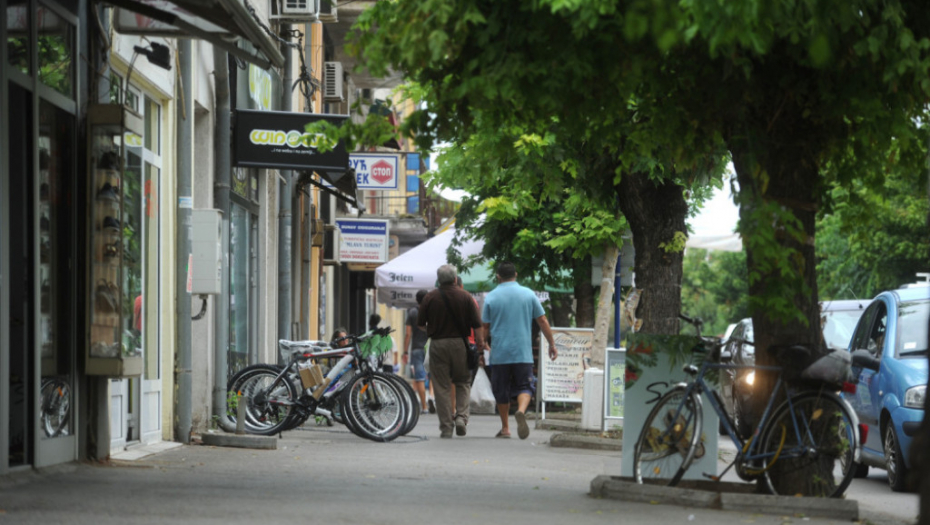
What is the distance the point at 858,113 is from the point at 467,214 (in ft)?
62.1

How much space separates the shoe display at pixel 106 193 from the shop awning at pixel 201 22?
1.21m

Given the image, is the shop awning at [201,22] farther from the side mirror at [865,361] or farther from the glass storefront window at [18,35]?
the side mirror at [865,361]

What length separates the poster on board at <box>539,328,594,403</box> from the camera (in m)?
21.0

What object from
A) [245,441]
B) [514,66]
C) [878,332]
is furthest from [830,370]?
[245,441]

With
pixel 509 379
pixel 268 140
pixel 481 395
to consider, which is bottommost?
pixel 481 395

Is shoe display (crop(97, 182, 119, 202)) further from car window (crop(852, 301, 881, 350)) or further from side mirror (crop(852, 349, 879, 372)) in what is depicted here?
car window (crop(852, 301, 881, 350))

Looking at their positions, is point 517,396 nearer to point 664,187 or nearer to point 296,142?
point 664,187

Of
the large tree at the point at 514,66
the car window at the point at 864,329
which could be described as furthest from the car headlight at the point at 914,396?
the large tree at the point at 514,66

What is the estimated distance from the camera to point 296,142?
16438mm

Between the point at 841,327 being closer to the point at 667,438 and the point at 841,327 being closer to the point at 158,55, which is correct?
the point at 158,55

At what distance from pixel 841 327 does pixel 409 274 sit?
8.99 meters

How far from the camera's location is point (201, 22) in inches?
433

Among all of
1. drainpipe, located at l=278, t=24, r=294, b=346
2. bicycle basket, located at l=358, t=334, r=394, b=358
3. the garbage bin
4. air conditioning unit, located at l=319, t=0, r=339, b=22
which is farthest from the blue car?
air conditioning unit, located at l=319, t=0, r=339, b=22

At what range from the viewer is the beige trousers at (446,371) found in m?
15.2
